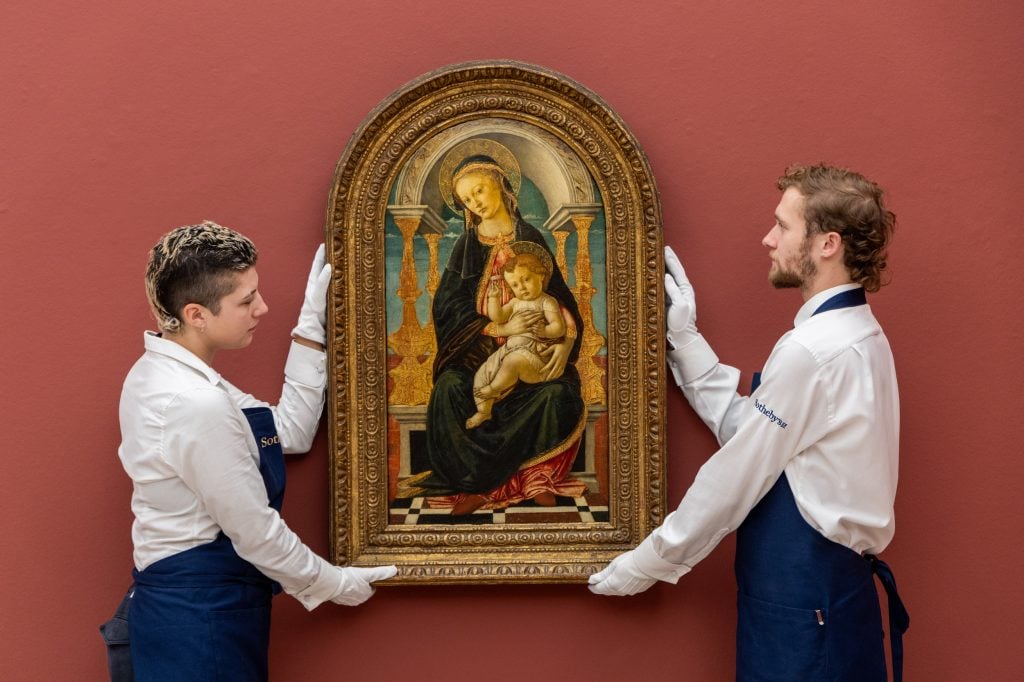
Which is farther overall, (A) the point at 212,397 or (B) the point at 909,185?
(B) the point at 909,185

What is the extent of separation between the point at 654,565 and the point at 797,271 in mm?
874

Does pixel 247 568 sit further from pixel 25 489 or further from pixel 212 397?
pixel 25 489

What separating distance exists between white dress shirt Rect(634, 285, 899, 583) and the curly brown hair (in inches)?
2.7

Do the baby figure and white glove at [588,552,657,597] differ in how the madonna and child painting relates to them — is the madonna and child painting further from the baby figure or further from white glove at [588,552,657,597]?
white glove at [588,552,657,597]

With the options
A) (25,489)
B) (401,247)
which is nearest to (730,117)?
(401,247)

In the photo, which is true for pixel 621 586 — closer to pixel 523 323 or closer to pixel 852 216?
pixel 523 323

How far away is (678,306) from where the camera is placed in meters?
2.59

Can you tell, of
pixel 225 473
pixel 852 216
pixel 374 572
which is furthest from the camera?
pixel 374 572

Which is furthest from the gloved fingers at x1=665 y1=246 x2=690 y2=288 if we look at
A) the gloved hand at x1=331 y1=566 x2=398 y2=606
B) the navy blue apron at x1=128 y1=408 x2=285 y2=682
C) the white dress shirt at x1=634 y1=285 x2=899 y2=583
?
the navy blue apron at x1=128 y1=408 x2=285 y2=682

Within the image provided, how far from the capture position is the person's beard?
233cm

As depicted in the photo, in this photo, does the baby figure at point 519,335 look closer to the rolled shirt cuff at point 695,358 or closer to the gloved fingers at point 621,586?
the rolled shirt cuff at point 695,358

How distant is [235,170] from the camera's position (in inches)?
104

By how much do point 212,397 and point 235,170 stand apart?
808 millimetres

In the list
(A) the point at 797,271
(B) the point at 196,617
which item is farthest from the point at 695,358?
(B) the point at 196,617
